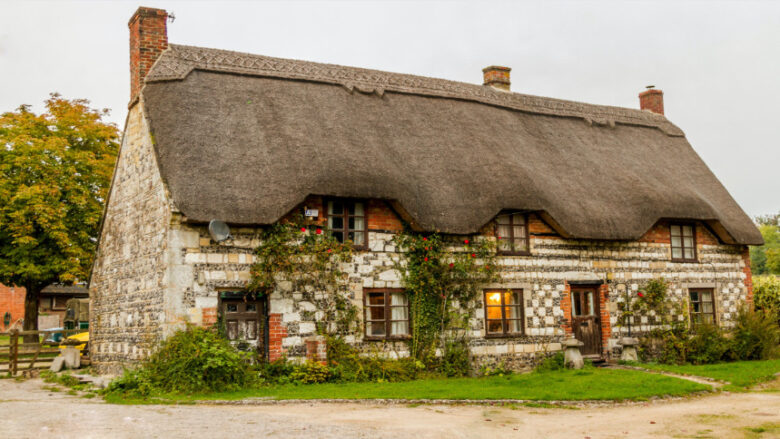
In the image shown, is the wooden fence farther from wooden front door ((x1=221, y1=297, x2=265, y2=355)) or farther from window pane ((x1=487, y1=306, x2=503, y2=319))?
window pane ((x1=487, y1=306, x2=503, y2=319))

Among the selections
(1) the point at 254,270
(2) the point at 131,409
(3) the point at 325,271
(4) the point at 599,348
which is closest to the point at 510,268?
(4) the point at 599,348

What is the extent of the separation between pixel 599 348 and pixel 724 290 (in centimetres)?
476

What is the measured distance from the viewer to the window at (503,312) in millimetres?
17125

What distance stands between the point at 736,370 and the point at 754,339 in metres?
3.50

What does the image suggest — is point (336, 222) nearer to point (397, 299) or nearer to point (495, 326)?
point (397, 299)

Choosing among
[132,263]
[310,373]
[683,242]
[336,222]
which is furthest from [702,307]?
[132,263]

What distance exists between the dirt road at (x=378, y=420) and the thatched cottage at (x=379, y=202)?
290 cm

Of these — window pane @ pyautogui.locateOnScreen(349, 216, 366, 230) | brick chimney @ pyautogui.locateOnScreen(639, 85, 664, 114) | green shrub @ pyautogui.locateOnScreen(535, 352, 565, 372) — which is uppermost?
brick chimney @ pyautogui.locateOnScreen(639, 85, 664, 114)

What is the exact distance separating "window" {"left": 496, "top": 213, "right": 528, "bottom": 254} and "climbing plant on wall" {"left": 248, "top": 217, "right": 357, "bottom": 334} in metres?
3.94

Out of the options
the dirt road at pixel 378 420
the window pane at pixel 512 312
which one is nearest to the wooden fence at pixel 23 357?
the dirt road at pixel 378 420

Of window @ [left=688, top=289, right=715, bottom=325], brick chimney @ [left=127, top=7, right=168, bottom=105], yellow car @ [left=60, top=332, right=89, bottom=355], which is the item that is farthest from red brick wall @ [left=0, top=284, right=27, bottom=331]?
window @ [left=688, top=289, right=715, bottom=325]

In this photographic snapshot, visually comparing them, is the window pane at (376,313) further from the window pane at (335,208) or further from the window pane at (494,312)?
the window pane at (494,312)

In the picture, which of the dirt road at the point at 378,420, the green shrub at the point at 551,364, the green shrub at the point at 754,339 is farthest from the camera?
the green shrub at the point at 754,339

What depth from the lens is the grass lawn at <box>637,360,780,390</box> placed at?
15.6 meters
